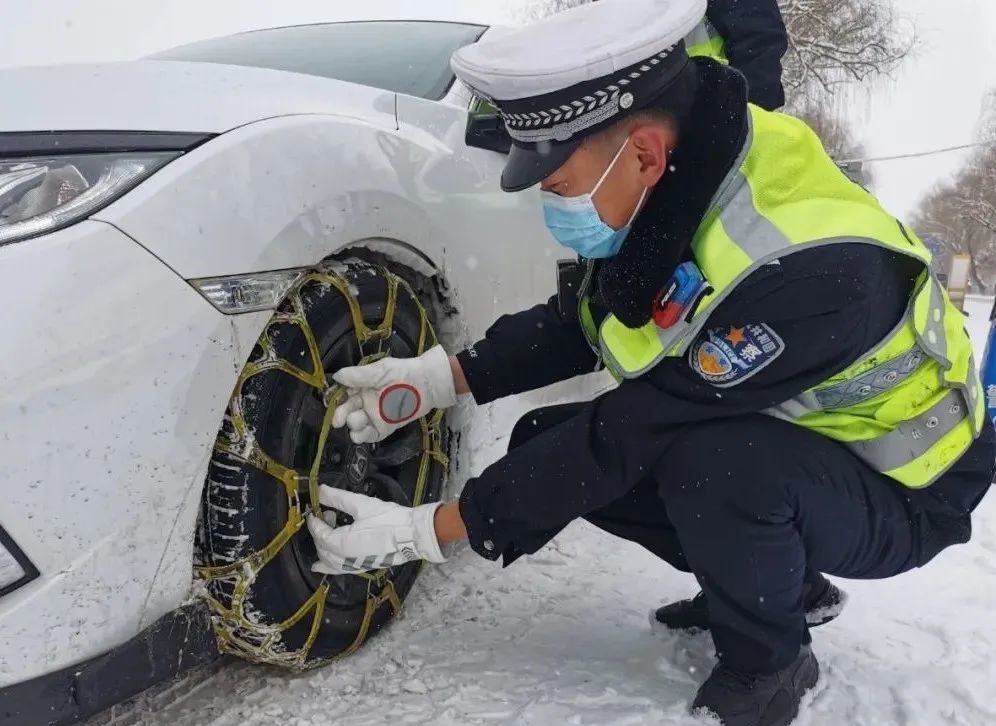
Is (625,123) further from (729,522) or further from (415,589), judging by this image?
(415,589)

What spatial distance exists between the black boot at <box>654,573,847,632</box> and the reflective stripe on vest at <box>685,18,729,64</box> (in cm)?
131

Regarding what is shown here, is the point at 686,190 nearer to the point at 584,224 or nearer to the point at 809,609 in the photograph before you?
the point at 584,224

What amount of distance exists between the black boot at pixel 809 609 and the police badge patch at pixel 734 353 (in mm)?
645

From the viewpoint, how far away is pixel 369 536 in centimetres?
147

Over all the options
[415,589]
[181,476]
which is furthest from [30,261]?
[415,589]

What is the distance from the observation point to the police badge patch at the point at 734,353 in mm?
1306

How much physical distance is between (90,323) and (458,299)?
0.89m

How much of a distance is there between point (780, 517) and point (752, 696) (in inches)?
12.9

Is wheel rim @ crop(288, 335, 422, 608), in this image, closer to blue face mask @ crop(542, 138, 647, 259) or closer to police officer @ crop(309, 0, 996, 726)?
police officer @ crop(309, 0, 996, 726)

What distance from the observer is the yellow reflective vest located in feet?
4.35

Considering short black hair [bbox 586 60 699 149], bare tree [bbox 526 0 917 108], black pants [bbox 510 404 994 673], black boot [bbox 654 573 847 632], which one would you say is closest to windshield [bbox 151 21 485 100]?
short black hair [bbox 586 60 699 149]

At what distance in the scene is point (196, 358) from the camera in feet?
3.96

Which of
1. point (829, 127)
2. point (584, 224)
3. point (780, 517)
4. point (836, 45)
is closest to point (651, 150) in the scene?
point (584, 224)

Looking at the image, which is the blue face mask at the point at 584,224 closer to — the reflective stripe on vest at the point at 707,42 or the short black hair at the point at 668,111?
the short black hair at the point at 668,111
